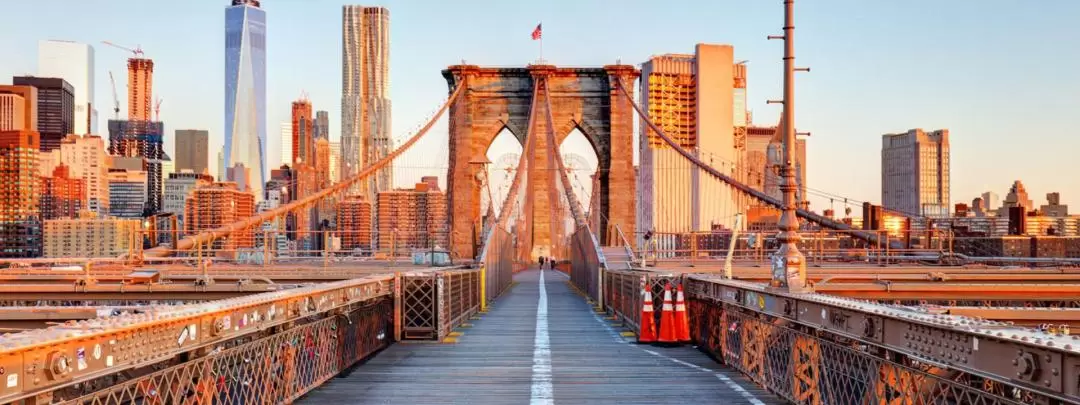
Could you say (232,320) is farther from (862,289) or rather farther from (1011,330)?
(862,289)

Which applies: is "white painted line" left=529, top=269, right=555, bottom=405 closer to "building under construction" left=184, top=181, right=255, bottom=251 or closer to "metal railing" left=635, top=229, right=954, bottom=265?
"metal railing" left=635, top=229, right=954, bottom=265

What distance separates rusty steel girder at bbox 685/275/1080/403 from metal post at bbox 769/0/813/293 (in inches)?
26.7

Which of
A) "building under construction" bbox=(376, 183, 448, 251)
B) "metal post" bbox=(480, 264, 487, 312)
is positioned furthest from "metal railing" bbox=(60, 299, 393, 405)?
"building under construction" bbox=(376, 183, 448, 251)

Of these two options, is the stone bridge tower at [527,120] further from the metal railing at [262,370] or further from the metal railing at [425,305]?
the metal railing at [262,370]

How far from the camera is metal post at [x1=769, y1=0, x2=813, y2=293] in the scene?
1252 cm

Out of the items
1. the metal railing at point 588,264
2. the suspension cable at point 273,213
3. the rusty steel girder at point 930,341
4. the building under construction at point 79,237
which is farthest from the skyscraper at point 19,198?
the rusty steel girder at point 930,341

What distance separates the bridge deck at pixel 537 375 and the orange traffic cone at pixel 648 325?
1.04ft

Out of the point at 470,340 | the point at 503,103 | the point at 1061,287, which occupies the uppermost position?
the point at 503,103

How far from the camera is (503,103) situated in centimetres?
7556

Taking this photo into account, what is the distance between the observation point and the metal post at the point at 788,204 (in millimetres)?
12516

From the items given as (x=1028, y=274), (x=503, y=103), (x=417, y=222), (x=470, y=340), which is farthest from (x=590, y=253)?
(x=417, y=222)

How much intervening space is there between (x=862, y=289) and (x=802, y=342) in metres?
6.75

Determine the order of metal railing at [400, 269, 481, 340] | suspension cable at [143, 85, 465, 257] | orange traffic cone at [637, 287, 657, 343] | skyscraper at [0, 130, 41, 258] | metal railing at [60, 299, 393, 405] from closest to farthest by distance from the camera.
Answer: metal railing at [60, 299, 393, 405] < orange traffic cone at [637, 287, 657, 343] < metal railing at [400, 269, 481, 340] < suspension cable at [143, 85, 465, 257] < skyscraper at [0, 130, 41, 258]

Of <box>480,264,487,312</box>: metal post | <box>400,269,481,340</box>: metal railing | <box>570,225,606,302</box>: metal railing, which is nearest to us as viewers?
<box>400,269,481,340</box>: metal railing
